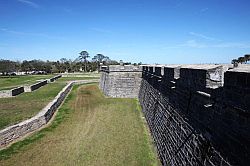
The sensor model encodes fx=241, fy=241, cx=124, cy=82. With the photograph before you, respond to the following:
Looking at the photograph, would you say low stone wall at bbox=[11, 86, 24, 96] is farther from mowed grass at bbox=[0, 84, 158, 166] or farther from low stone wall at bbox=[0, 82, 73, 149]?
low stone wall at bbox=[0, 82, 73, 149]

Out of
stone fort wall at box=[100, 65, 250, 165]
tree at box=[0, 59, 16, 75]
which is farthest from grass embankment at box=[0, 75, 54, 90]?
stone fort wall at box=[100, 65, 250, 165]

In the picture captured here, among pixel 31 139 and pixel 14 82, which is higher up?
pixel 14 82

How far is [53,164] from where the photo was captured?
8.42 meters

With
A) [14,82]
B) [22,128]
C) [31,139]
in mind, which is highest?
[14,82]

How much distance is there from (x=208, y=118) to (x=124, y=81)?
1973 centimetres

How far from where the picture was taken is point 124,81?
2461 centimetres

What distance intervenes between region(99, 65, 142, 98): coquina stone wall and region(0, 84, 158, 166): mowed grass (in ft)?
28.1

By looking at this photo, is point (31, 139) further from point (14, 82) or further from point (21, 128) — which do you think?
point (14, 82)

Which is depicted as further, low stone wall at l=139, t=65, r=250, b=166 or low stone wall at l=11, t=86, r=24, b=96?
low stone wall at l=11, t=86, r=24, b=96

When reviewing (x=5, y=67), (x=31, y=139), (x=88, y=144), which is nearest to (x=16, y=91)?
(x=31, y=139)

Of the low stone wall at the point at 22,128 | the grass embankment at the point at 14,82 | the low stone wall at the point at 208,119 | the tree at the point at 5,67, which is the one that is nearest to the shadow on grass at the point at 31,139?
the low stone wall at the point at 22,128

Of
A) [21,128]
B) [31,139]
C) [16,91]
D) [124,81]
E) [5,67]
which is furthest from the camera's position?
[5,67]

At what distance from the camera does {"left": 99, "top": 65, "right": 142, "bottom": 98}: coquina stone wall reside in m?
24.2

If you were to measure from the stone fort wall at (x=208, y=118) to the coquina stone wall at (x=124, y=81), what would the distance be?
15.4m
